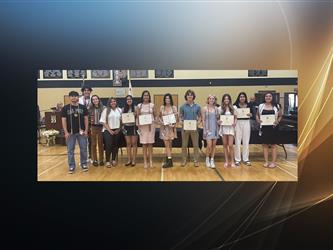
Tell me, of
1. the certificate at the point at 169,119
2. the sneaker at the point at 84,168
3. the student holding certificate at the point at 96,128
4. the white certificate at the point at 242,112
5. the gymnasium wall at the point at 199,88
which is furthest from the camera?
the certificate at the point at 169,119

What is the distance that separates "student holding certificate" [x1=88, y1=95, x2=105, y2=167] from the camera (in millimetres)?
3307

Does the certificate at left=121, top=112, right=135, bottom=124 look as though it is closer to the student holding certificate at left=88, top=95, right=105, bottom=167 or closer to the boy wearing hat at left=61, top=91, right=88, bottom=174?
the student holding certificate at left=88, top=95, right=105, bottom=167

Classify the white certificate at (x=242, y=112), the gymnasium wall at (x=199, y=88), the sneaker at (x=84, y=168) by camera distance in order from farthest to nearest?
the white certificate at (x=242, y=112)
the sneaker at (x=84, y=168)
the gymnasium wall at (x=199, y=88)

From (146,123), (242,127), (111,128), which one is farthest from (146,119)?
(242,127)

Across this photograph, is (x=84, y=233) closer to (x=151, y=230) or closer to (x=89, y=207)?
(x=89, y=207)

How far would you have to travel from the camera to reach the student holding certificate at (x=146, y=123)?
3.35 m

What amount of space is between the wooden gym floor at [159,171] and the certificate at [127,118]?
1.31 ft

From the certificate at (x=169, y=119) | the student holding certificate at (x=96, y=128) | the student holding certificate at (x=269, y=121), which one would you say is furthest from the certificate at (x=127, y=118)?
the student holding certificate at (x=269, y=121)

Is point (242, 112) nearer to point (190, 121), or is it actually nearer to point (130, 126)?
point (190, 121)

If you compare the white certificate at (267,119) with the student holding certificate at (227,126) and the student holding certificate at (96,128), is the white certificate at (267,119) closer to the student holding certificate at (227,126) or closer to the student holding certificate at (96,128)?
the student holding certificate at (227,126)

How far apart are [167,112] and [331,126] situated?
63.3 inches

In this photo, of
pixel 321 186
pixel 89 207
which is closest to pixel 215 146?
pixel 321 186

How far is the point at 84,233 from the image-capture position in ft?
10.2

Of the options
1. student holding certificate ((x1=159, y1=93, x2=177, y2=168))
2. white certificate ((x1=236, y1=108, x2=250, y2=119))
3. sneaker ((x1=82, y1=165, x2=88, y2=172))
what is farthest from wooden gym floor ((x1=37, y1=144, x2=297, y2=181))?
white certificate ((x1=236, y1=108, x2=250, y2=119))
